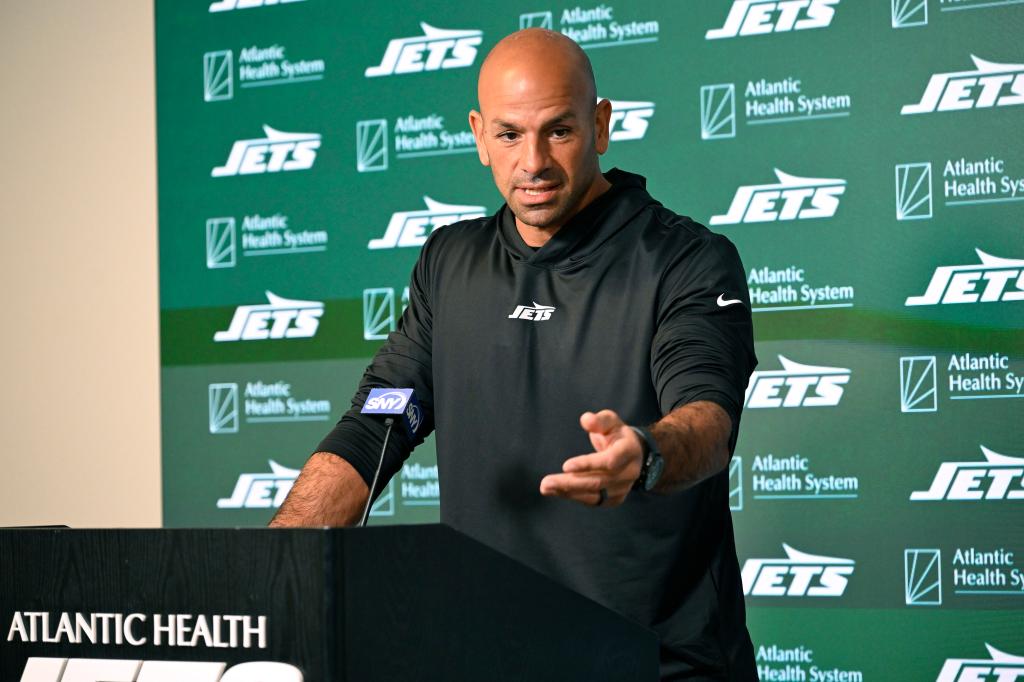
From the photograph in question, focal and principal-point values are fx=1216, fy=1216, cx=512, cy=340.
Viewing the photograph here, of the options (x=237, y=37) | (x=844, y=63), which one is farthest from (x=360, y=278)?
(x=844, y=63)

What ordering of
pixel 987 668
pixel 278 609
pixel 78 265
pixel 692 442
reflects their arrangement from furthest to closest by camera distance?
pixel 78 265, pixel 987 668, pixel 692 442, pixel 278 609

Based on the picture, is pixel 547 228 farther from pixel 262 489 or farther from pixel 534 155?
pixel 262 489

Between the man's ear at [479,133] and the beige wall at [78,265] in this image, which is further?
the beige wall at [78,265]

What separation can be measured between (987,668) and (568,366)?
1814 mm

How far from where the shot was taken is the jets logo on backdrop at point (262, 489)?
3863 mm

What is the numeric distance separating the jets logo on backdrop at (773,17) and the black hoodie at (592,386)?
5.09ft

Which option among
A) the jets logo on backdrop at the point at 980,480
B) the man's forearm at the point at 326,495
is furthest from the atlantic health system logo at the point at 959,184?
the man's forearm at the point at 326,495

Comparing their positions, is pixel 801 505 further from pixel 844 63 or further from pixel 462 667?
pixel 462 667

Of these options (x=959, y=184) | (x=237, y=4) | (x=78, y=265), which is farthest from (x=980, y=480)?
(x=78, y=265)

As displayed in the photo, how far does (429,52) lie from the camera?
3812 millimetres

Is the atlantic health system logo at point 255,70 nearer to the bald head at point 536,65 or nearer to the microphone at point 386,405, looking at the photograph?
the bald head at point 536,65

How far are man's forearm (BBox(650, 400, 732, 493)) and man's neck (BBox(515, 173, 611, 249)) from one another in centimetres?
50

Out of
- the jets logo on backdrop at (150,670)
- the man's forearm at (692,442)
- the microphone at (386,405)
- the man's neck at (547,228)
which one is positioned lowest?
Answer: the jets logo on backdrop at (150,670)

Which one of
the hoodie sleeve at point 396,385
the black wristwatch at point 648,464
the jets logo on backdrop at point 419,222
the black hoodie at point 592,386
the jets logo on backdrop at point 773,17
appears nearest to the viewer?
the black wristwatch at point 648,464
